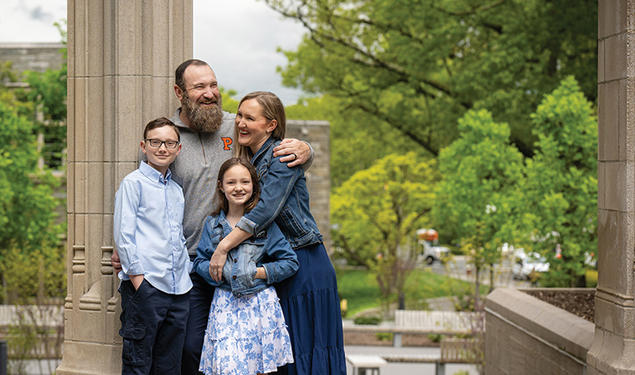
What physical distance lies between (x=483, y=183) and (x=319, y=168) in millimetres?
7066

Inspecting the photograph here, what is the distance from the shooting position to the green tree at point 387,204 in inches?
893

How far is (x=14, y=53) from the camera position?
26.0 meters

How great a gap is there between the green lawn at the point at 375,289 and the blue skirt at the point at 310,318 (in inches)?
644

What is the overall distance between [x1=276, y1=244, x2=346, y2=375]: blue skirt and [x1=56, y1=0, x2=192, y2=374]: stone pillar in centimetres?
119

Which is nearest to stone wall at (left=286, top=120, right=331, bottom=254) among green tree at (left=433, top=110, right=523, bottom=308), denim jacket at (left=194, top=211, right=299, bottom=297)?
green tree at (left=433, top=110, right=523, bottom=308)

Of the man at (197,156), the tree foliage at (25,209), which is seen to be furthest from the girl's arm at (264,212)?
the tree foliage at (25,209)

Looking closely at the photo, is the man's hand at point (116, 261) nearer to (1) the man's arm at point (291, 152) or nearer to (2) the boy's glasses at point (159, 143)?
(2) the boy's glasses at point (159, 143)

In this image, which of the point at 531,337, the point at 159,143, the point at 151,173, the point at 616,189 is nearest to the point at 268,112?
the point at 159,143

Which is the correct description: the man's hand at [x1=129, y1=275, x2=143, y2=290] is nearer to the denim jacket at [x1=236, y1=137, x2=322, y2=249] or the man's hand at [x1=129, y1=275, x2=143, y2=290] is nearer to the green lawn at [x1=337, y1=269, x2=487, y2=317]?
the denim jacket at [x1=236, y1=137, x2=322, y2=249]

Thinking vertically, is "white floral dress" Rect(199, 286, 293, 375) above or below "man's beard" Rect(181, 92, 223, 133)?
below

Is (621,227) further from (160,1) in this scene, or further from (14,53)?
(14,53)

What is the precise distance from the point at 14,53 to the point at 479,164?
59.4ft

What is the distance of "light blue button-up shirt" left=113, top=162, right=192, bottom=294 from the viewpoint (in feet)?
12.2

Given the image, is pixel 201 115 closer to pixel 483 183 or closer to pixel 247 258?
pixel 247 258
